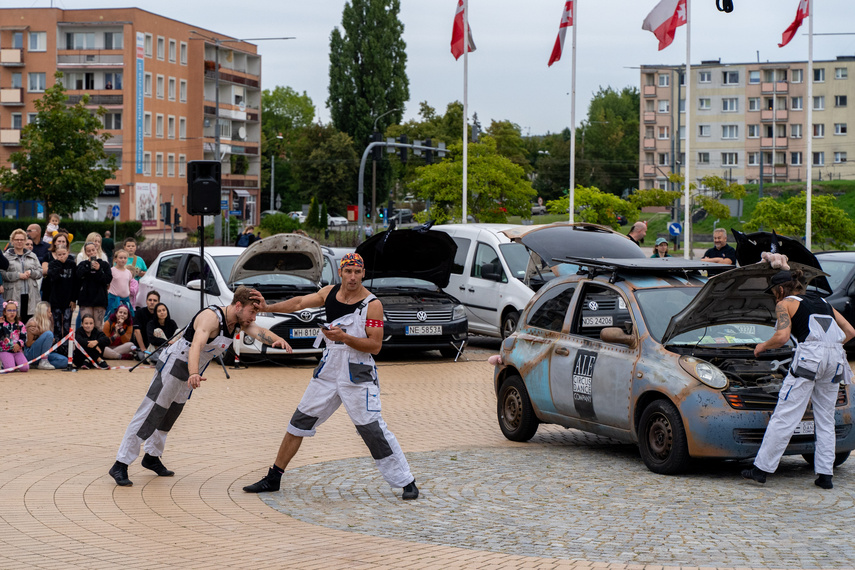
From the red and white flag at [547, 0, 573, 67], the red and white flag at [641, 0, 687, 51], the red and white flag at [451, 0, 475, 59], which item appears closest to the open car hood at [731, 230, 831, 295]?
the red and white flag at [641, 0, 687, 51]

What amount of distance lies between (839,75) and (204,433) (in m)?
108

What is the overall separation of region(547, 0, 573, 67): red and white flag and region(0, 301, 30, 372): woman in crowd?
69.3ft

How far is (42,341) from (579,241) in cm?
814

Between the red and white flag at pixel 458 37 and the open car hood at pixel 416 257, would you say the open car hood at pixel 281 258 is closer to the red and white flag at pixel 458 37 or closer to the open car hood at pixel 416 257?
the open car hood at pixel 416 257

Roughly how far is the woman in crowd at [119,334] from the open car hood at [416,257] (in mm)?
3851

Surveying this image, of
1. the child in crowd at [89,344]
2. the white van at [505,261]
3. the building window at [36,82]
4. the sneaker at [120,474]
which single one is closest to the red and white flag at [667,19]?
the white van at [505,261]

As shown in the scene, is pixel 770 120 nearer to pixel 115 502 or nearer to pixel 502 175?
pixel 502 175

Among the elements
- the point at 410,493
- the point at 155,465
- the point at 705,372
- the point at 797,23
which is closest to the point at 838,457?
the point at 705,372

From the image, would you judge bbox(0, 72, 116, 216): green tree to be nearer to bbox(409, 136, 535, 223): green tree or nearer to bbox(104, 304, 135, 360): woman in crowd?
bbox(409, 136, 535, 223): green tree

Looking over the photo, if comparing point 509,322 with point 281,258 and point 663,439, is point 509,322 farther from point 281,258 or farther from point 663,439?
point 663,439

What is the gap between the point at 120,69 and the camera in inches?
3460

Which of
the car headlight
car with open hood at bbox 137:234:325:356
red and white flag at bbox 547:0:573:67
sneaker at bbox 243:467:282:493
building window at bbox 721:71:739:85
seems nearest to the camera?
sneaker at bbox 243:467:282:493

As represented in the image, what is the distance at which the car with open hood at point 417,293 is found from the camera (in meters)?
18.1

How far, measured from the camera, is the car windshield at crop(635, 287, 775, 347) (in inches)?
375
